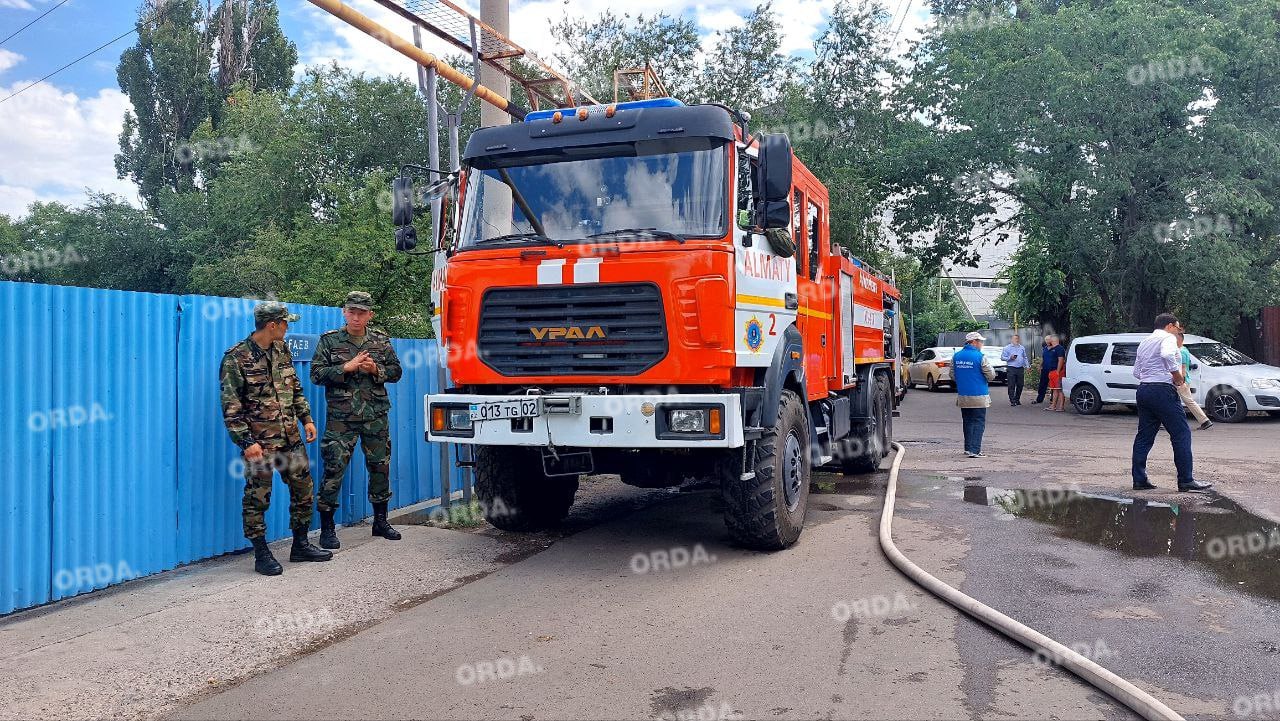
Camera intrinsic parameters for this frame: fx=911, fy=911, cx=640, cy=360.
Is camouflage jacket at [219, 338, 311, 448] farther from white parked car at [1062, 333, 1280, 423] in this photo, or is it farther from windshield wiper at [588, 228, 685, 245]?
white parked car at [1062, 333, 1280, 423]

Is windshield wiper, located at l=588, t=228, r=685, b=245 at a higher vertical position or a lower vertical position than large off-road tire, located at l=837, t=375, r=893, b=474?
higher

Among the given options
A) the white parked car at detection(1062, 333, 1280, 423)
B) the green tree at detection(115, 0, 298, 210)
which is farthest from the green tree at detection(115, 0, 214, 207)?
the white parked car at detection(1062, 333, 1280, 423)

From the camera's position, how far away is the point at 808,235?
301 inches

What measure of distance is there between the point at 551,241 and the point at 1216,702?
436 cm

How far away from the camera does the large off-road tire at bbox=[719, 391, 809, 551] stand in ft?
20.3

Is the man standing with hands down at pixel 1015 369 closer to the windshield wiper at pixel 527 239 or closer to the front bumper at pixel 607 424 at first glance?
the front bumper at pixel 607 424

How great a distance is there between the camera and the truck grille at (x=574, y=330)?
581 cm

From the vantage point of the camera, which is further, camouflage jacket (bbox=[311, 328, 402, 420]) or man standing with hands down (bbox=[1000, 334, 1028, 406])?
man standing with hands down (bbox=[1000, 334, 1028, 406])

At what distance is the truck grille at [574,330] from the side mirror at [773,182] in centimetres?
95

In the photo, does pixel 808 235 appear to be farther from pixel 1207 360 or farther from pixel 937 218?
pixel 937 218

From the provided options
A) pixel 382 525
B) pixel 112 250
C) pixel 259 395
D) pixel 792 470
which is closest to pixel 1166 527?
pixel 792 470

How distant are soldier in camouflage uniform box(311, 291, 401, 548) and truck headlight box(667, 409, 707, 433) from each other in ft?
7.79

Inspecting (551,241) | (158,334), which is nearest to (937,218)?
(551,241)

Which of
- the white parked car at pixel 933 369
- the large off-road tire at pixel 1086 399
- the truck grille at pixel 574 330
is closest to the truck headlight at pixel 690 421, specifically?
the truck grille at pixel 574 330
